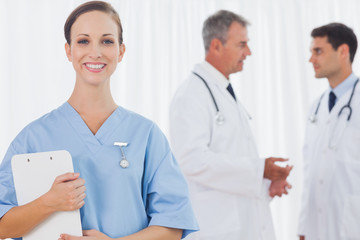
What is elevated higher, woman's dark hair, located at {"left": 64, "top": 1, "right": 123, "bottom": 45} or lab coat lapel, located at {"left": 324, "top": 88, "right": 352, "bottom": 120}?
woman's dark hair, located at {"left": 64, "top": 1, "right": 123, "bottom": 45}

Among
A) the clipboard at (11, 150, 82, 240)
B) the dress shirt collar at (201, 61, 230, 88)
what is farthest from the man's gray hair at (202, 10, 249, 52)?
the clipboard at (11, 150, 82, 240)

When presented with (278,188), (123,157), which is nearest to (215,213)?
(278,188)

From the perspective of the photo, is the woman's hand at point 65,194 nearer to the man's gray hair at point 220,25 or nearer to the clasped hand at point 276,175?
the clasped hand at point 276,175

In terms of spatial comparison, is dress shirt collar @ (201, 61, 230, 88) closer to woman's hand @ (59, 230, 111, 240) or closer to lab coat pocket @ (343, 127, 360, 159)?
lab coat pocket @ (343, 127, 360, 159)

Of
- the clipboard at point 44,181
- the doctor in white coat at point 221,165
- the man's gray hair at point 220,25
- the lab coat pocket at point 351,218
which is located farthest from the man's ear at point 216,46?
the clipboard at point 44,181

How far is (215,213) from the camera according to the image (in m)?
2.11

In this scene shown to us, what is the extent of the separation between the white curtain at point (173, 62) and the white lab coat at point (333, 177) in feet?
2.43

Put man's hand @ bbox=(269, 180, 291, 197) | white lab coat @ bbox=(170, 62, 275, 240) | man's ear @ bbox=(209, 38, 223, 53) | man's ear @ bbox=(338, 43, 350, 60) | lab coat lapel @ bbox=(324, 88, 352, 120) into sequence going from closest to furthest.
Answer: white lab coat @ bbox=(170, 62, 275, 240) < man's hand @ bbox=(269, 180, 291, 197) < man's ear @ bbox=(209, 38, 223, 53) < lab coat lapel @ bbox=(324, 88, 352, 120) < man's ear @ bbox=(338, 43, 350, 60)

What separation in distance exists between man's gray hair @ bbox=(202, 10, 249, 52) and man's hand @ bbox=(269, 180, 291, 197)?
795 mm

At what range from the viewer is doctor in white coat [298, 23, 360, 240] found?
254 cm

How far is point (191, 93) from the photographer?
2.19 m

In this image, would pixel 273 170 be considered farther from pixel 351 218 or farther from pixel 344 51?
pixel 344 51

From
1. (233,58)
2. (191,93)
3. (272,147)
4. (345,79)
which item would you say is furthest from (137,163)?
(272,147)

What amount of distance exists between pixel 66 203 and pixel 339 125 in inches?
77.7
